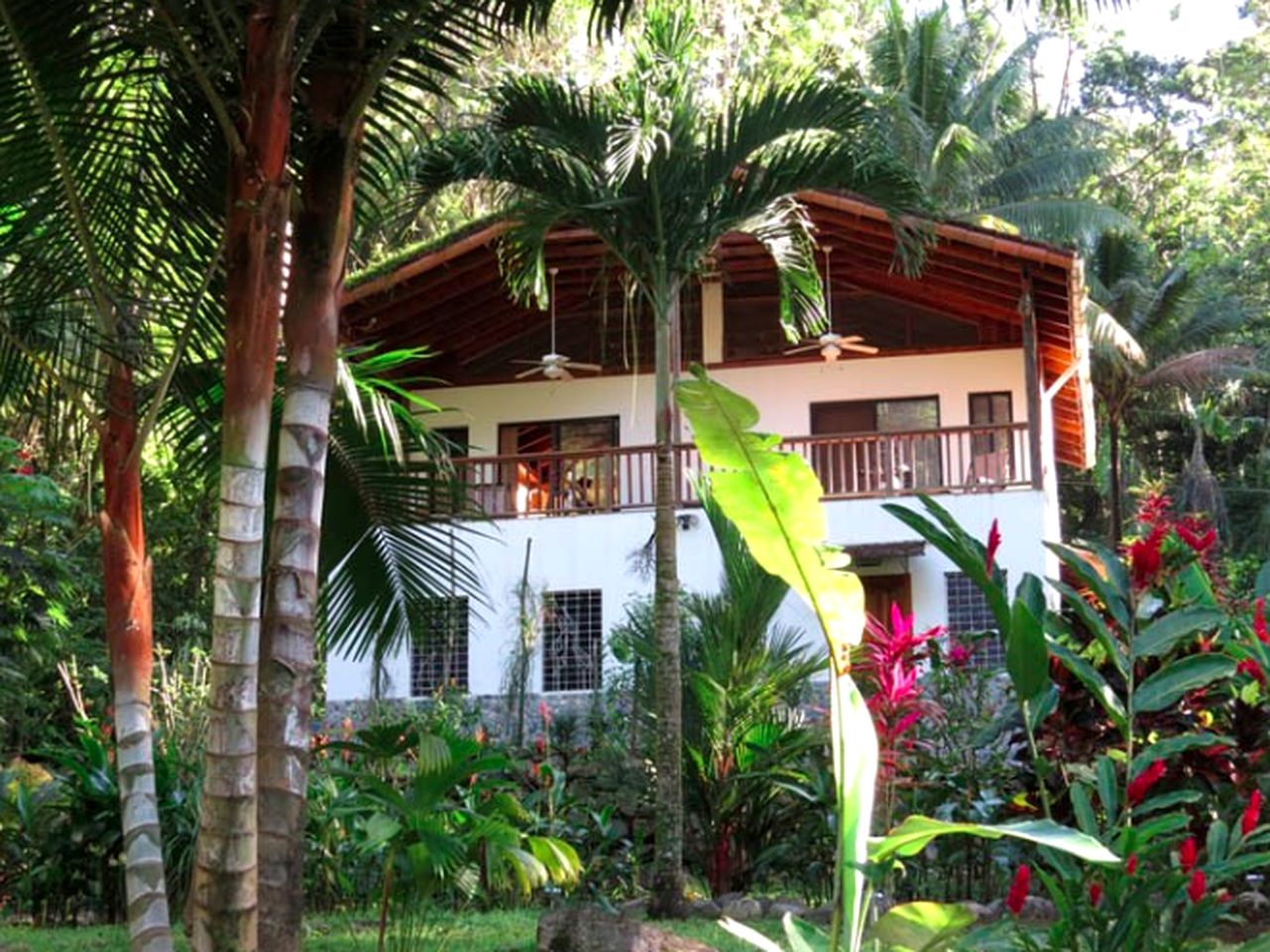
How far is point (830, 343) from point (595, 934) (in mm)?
11253

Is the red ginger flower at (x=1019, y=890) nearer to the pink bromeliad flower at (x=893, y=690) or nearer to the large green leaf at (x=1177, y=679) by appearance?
the large green leaf at (x=1177, y=679)

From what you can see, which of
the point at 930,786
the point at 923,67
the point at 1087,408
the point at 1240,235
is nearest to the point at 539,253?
the point at 930,786

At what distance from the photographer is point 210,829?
4.48 m

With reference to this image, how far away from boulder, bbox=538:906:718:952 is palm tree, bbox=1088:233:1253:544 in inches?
839

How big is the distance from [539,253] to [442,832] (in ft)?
18.9

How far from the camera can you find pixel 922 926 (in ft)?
12.2

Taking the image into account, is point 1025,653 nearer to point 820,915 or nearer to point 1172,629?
point 1172,629

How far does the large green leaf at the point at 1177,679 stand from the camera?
14.9 feet

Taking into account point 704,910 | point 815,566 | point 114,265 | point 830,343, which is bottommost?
point 704,910

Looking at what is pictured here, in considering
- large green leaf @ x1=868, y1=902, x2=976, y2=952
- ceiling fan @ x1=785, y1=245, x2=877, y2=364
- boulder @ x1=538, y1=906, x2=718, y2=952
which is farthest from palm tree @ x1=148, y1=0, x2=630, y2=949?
ceiling fan @ x1=785, y1=245, x2=877, y2=364

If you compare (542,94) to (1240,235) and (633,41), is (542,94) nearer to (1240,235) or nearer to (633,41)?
(633,41)

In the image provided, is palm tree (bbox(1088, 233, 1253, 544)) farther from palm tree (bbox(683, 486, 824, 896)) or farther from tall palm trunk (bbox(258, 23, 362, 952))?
tall palm trunk (bbox(258, 23, 362, 952))

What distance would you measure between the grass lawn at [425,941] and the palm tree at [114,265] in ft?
6.52

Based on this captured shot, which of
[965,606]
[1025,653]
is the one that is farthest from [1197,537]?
[965,606]
